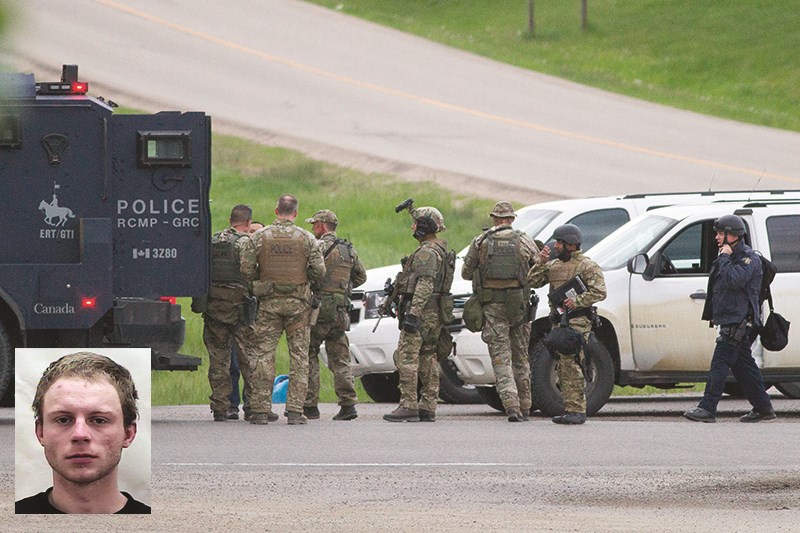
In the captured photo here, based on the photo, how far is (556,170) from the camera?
A: 101ft

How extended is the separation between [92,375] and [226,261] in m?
10.3

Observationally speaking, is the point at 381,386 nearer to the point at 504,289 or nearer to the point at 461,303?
the point at 461,303

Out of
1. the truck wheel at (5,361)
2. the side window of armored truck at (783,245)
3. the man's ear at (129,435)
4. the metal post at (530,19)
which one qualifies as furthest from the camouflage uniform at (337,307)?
the metal post at (530,19)

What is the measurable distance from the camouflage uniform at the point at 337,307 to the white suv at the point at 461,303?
94cm

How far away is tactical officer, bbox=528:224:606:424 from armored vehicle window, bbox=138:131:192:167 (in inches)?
121

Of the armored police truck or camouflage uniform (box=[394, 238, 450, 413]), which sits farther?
camouflage uniform (box=[394, 238, 450, 413])

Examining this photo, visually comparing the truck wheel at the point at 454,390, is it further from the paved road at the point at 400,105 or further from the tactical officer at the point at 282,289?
the paved road at the point at 400,105

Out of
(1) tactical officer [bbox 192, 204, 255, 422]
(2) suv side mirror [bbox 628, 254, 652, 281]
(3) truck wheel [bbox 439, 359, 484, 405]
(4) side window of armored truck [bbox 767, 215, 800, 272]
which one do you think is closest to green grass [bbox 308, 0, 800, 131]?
(3) truck wheel [bbox 439, 359, 484, 405]

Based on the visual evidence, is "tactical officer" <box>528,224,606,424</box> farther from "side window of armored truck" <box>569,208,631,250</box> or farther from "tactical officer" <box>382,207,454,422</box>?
"side window of armored truck" <box>569,208,631,250</box>

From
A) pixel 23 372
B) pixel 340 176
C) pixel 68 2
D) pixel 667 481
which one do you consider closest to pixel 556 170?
pixel 340 176

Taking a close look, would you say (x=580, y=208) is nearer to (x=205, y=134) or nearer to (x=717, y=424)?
(x=717, y=424)

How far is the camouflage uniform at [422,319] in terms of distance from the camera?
14.7 meters

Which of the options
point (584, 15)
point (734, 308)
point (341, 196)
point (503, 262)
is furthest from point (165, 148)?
point (584, 15)

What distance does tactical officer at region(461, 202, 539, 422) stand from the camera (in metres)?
14.6
